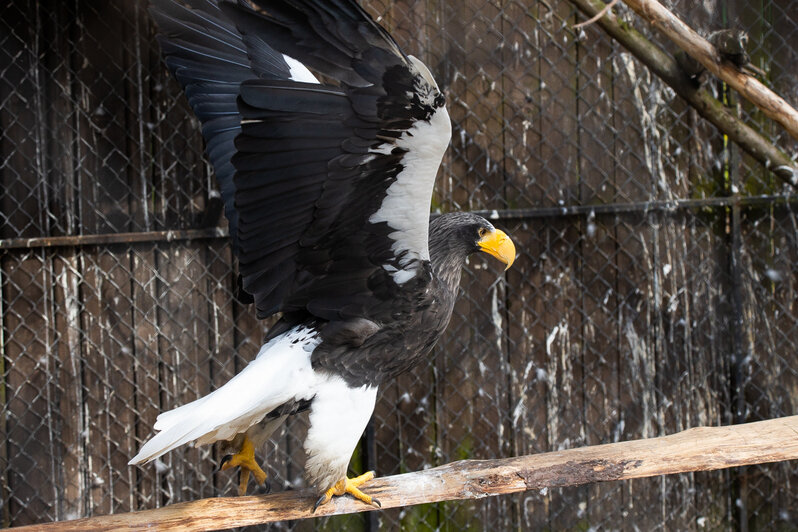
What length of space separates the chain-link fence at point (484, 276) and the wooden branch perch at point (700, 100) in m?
0.21

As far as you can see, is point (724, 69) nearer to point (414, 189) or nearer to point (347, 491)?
point (414, 189)

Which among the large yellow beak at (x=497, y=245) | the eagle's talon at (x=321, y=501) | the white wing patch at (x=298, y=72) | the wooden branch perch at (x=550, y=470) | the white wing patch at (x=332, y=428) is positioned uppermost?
the white wing patch at (x=298, y=72)

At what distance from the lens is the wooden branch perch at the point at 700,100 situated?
287 cm

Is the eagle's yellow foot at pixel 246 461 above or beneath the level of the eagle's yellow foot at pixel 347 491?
above

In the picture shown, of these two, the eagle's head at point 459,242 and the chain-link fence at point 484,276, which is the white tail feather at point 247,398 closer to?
the eagle's head at point 459,242

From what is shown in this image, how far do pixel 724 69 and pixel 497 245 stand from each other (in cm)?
117

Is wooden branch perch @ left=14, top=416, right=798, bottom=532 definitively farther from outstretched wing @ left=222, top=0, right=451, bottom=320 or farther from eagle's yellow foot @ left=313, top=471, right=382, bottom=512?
outstretched wing @ left=222, top=0, right=451, bottom=320

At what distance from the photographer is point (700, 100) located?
291cm

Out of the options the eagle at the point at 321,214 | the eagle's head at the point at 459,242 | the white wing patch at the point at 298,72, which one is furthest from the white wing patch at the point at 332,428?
the white wing patch at the point at 298,72

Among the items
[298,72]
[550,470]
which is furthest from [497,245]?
[298,72]

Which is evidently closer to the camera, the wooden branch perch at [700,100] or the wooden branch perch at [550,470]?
the wooden branch perch at [550,470]

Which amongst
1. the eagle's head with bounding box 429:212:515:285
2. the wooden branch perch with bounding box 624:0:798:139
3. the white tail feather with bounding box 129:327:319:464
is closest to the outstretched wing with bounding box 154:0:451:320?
the white tail feather with bounding box 129:327:319:464

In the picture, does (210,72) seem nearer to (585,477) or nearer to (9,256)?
(9,256)

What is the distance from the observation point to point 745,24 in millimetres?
3180
